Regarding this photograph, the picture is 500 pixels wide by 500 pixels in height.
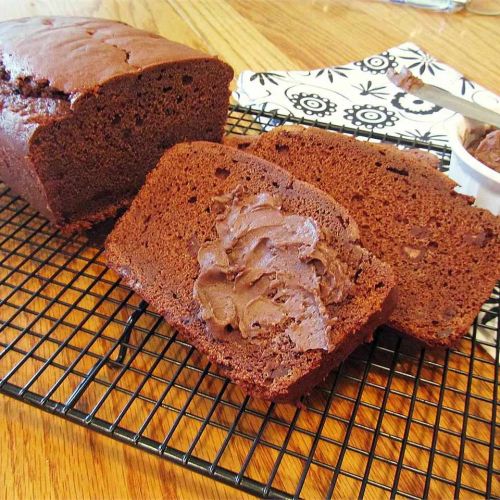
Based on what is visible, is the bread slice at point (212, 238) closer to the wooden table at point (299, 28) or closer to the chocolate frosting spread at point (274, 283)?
the chocolate frosting spread at point (274, 283)

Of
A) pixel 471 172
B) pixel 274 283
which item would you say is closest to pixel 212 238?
pixel 274 283

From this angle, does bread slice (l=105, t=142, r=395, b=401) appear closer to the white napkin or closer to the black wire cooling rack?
the black wire cooling rack

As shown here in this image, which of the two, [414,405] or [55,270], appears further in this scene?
[55,270]

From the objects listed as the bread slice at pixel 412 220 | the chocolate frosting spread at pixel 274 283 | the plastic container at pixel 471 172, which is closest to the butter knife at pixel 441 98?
the plastic container at pixel 471 172

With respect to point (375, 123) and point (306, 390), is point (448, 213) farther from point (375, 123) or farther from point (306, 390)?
point (375, 123)

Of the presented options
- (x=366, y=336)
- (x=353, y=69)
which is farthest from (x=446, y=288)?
(x=353, y=69)

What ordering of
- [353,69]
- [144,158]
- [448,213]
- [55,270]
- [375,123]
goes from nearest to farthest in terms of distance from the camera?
[448,213]
[55,270]
[144,158]
[375,123]
[353,69]

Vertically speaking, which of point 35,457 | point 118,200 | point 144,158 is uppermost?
point 144,158
